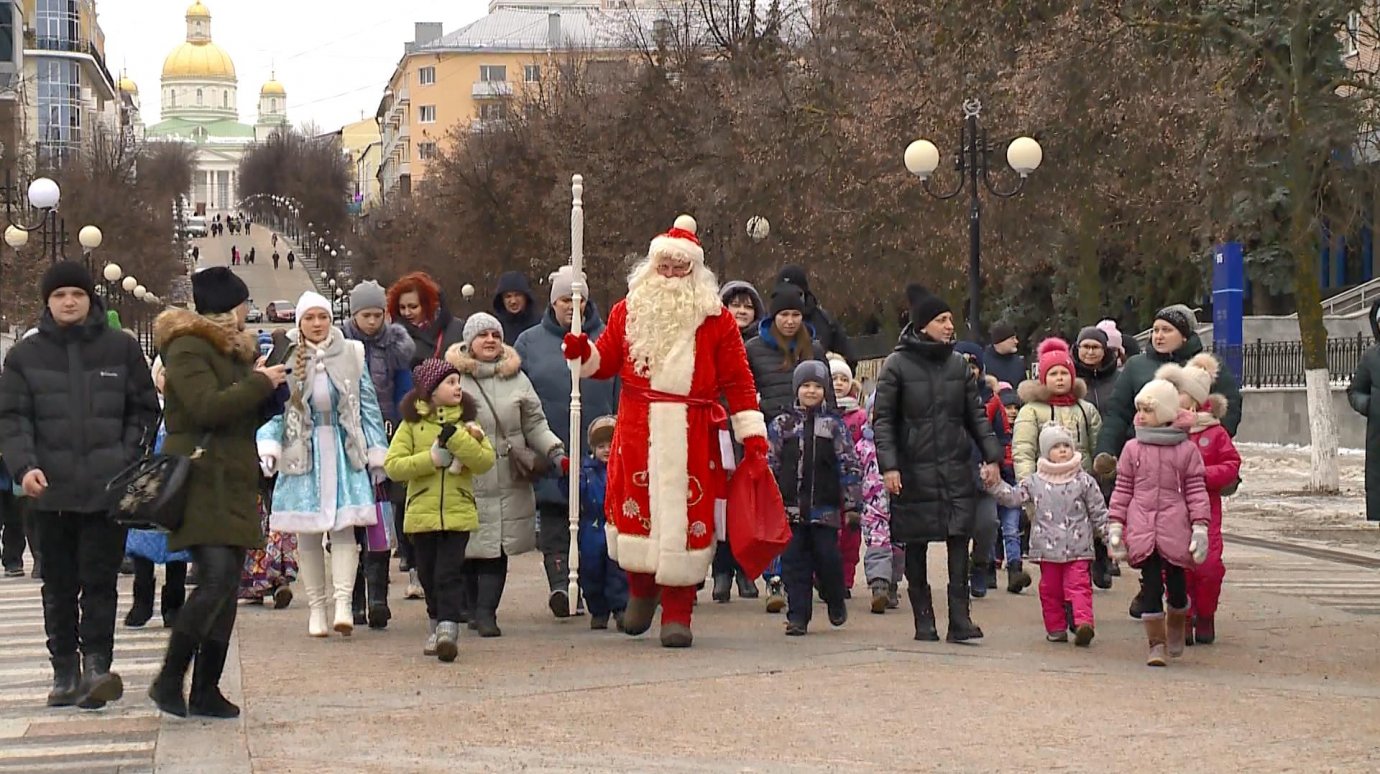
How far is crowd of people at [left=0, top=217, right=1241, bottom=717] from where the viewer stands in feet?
31.3

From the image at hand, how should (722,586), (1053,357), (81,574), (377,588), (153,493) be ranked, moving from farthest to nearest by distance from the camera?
(722,586) → (1053,357) → (377,588) → (81,574) → (153,493)

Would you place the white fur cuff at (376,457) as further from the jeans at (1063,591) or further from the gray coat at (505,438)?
the jeans at (1063,591)

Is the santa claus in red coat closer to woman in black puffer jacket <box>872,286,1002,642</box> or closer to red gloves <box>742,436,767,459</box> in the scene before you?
red gloves <box>742,436,767,459</box>

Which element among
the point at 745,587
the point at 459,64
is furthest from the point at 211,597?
the point at 459,64

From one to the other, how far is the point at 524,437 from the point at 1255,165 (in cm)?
1484

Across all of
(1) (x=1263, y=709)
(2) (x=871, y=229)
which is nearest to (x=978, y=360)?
(1) (x=1263, y=709)

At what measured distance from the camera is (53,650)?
9.59 meters

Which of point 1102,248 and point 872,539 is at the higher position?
point 1102,248

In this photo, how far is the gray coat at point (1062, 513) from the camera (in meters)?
11.6

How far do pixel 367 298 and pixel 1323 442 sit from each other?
15.0 meters

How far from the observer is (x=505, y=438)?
12.1 m

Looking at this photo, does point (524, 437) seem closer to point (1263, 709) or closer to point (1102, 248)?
point (1263, 709)

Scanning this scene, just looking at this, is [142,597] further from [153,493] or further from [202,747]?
[202,747]

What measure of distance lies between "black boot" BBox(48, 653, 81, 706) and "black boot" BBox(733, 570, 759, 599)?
546 centimetres
